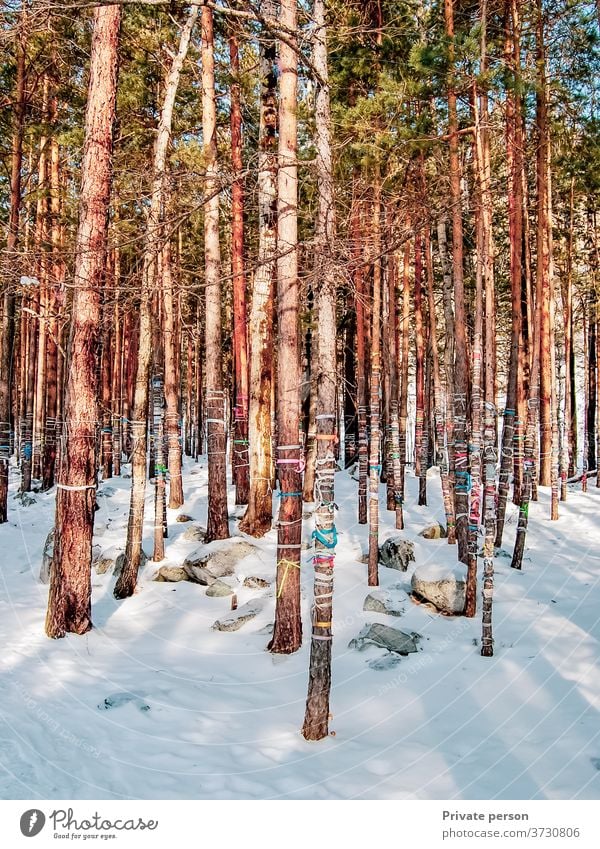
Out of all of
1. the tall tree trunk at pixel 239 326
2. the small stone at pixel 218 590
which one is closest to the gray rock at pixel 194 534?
the tall tree trunk at pixel 239 326

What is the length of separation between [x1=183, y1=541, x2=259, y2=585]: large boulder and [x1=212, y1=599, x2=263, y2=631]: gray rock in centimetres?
118

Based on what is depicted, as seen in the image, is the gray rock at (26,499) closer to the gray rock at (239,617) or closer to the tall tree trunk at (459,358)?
the gray rock at (239,617)

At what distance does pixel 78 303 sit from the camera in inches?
292

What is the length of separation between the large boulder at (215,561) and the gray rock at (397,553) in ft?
7.84

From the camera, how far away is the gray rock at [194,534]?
11.5 metres

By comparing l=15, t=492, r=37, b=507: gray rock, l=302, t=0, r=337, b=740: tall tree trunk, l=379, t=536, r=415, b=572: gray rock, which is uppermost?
l=302, t=0, r=337, b=740: tall tree trunk

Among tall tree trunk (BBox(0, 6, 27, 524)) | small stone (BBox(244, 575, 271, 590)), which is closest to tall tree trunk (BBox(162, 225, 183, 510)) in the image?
tall tree trunk (BBox(0, 6, 27, 524))

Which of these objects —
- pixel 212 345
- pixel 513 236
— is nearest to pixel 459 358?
pixel 513 236

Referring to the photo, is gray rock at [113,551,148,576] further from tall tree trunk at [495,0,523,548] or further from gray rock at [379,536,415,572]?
tall tree trunk at [495,0,523,548]

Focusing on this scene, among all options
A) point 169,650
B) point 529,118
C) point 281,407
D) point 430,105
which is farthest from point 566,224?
point 169,650

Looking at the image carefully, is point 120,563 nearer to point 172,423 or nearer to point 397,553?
point 172,423

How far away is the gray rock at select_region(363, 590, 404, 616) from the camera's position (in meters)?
8.77
